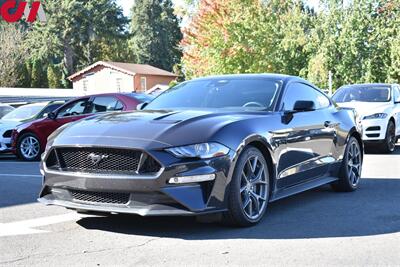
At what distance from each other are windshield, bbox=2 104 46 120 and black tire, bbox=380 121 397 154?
352 inches

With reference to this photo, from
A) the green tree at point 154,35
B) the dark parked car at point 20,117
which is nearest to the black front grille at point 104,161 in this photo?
the dark parked car at point 20,117

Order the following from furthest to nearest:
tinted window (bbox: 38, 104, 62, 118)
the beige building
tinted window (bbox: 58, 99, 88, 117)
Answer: the beige building
tinted window (bbox: 38, 104, 62, 118)
tinted window (bbox: 58, 99, 88, 117)

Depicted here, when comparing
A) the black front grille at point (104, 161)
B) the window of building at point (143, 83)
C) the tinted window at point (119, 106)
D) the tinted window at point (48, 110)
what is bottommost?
the window of building at point (143, 83)

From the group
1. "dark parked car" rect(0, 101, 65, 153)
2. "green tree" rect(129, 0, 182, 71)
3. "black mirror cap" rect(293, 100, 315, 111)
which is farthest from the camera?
"green tree" rect(129, 0, 182, 71)

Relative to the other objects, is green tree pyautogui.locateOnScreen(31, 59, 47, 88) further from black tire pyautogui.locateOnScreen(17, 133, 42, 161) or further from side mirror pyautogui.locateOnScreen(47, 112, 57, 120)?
side mirror pyautogui.locateOnScreen(47, 112, 57, 120)

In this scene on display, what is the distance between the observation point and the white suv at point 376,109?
13.3 meters

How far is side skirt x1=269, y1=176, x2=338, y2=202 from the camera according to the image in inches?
238

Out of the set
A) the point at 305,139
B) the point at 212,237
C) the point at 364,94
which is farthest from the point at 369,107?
the point at 212,237

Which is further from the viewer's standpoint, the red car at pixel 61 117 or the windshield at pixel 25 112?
the windshield at pixel 25 112

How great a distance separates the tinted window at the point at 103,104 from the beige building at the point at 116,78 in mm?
41426

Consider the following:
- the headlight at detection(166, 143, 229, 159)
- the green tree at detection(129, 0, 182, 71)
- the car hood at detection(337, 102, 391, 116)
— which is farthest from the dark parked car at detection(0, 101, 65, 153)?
the green tree at detection(129, 0, 182, 71)

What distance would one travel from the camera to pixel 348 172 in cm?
763

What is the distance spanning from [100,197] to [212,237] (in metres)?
1.03

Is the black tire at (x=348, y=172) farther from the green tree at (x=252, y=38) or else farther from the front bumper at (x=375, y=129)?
the green tree at (x=252, y=38)
